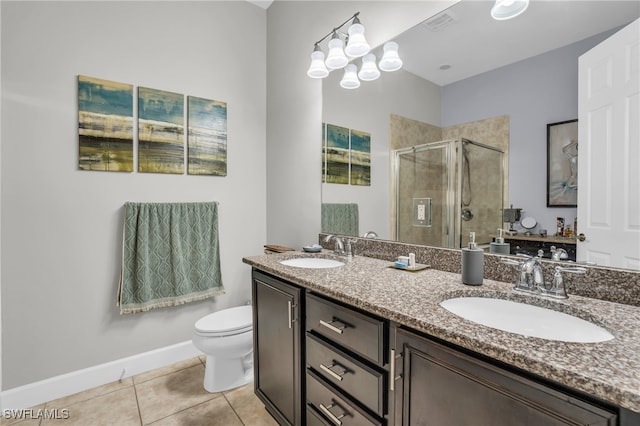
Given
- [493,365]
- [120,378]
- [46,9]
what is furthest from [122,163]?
[493,365]

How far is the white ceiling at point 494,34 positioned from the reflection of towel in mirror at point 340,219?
0.89 metres

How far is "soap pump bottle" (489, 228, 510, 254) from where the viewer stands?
1.24 metres

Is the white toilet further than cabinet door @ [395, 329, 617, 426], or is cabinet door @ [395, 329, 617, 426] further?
the white toilet

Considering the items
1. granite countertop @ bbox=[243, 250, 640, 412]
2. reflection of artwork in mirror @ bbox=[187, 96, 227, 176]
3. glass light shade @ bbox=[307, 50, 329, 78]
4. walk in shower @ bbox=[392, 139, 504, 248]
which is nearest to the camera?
granite countertop @ bbox=[243, 250, 640, 412]

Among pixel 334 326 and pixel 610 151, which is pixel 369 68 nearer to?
pixel 610 151

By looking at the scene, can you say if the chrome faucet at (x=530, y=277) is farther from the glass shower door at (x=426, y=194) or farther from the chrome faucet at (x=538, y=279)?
the glass shower door at (x=426, y=194)

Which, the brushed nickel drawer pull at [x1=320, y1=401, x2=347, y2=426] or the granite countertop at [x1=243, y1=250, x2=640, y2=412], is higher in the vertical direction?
the granite countertop at [x1=243, y1=250, x2=640, y2=412]

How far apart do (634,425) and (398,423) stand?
559mm

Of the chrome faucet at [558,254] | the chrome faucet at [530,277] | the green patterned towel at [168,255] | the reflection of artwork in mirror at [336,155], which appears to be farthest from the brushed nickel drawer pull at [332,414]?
the green patterned towel at [168,255]

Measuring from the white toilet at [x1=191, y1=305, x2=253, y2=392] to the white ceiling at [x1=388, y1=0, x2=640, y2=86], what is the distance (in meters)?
1.83

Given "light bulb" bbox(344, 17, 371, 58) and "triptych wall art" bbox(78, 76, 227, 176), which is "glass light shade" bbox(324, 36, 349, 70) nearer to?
"light bulb" bbox(344, 17, 371, 58)

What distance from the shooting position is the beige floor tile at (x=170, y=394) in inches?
68.8

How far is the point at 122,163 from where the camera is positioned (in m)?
2.03

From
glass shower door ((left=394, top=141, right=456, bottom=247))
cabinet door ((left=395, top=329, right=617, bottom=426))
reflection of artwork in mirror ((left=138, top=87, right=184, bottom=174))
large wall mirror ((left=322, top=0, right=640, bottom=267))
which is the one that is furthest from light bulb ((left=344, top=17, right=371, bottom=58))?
cabinet door ((left=395, top=329, right=617, bottom=426))
